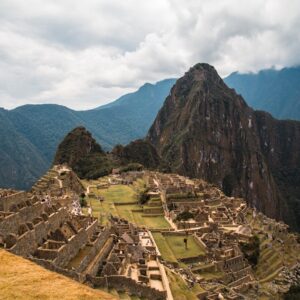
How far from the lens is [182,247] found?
40531 millimetres

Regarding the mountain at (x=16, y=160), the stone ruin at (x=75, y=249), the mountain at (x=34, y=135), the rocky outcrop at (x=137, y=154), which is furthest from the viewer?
the rocky outcrop at (x=137, y=154)

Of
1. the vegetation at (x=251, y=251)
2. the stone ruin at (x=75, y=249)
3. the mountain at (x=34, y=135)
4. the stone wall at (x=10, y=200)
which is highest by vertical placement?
the mountain at (x=34, y=135)

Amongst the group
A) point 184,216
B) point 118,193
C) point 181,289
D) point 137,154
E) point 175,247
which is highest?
point 137,154

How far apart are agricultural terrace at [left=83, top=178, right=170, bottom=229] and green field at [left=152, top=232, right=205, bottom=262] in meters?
3.68

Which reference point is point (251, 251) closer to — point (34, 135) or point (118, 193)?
point (118, 193)

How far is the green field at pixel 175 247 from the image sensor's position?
121 ft

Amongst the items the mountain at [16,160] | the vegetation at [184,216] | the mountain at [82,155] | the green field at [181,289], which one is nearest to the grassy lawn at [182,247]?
the vegetation at [184,216]

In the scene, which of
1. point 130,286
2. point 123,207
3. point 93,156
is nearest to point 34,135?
point 93,156

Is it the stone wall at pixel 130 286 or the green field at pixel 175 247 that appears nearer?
the stone wall at pixel 130 286

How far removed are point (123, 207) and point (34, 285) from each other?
38.9 metres

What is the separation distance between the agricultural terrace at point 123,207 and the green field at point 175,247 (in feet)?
12.1

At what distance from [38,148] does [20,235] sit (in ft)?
389

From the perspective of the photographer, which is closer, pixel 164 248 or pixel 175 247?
pixel 164 248

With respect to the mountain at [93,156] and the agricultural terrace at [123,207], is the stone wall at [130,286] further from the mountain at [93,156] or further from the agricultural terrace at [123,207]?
the mountain at [93,156]
